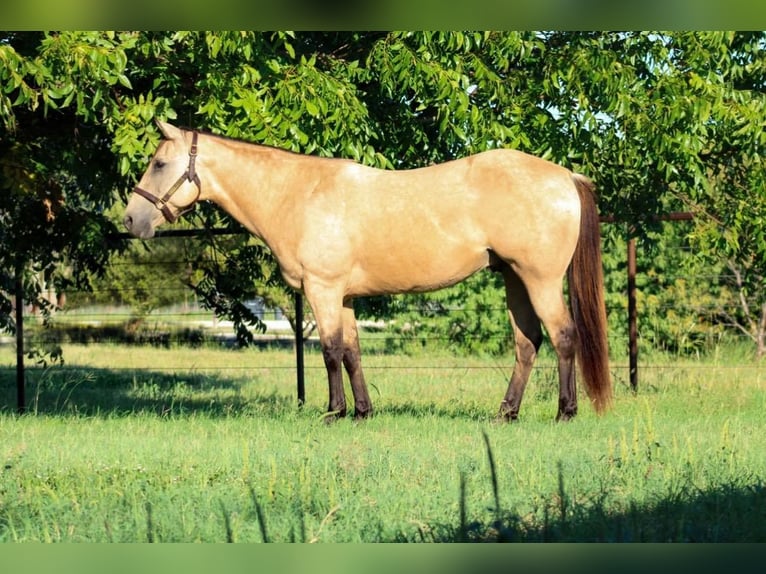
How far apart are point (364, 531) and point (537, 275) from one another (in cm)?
417

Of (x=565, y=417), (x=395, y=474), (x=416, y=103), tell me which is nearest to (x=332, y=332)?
(x=565, y=417)

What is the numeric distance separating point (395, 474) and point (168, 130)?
4051mm

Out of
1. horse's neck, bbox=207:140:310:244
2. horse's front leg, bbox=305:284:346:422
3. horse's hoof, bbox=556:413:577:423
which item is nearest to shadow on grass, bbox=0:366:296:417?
horse's front leg, bbox=305:284:346:422

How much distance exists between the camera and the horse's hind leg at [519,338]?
28.2ft

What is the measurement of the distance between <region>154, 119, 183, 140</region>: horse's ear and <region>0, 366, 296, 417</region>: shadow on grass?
7.81 feet

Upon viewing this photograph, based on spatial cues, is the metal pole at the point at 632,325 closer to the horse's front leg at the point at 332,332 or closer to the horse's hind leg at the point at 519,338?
the horse's hind leg at the point at 519,338

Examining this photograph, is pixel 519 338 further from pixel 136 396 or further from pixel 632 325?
pixel 136 396

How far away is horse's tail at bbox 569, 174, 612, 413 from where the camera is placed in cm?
827

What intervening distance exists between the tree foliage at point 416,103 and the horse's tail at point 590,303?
837mm

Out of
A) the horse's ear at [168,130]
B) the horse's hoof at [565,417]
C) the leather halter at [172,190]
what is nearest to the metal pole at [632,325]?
the horse's hoof at [565,417]

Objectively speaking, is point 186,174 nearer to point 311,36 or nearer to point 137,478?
point 311,36

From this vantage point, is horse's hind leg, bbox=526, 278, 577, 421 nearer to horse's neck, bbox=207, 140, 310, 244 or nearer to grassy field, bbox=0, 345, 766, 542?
grassy field, bbox=0, 345, 766, 542

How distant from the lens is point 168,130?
27.7ft

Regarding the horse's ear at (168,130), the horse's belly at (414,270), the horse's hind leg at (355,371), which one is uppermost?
the horse's ear at (168,130)
